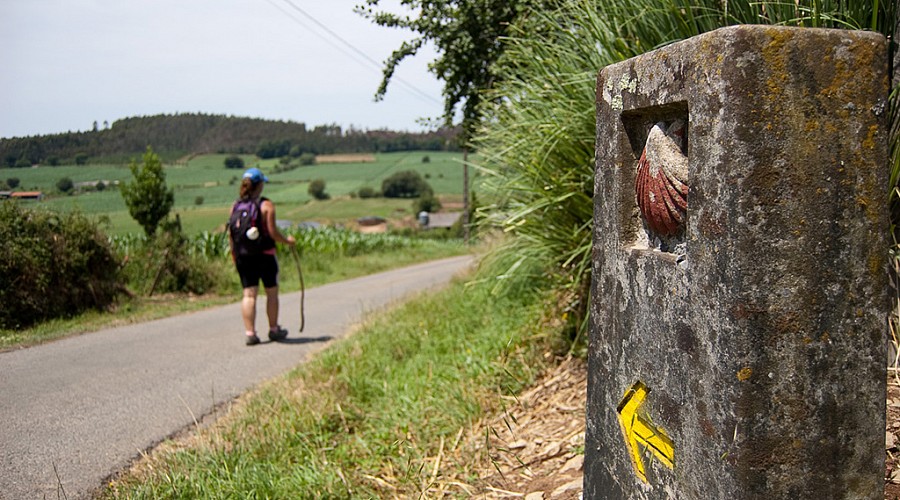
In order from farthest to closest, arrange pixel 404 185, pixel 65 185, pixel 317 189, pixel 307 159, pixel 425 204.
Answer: pixel 404 185 < pixel 425 204 < pixel 307 159 < pixel 317 189 < pixel 65 185

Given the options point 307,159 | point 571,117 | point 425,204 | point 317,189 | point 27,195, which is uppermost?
point 307,159

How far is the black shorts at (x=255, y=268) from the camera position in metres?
7.14

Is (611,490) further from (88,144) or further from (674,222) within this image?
(88,144)

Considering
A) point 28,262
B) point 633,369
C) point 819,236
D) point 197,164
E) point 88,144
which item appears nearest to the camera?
point 819,236

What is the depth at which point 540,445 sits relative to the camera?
3.63 m

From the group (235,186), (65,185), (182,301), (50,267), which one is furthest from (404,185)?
(50,267)

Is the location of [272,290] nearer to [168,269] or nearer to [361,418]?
[361,418]

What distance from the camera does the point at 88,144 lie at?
23.9 feet

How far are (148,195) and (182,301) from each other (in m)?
4.93

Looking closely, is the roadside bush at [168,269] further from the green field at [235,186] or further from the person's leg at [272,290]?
the person's leg at [272,290]

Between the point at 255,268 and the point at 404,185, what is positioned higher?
the point at 404,185

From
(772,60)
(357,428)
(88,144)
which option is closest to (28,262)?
(88,144)

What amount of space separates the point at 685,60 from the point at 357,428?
3335 mm

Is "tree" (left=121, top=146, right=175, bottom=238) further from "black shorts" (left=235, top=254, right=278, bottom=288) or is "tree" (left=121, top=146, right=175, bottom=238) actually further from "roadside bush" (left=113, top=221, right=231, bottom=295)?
"black shorts" (left=235, top=254, right=278, bottom=288)
